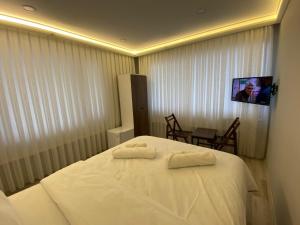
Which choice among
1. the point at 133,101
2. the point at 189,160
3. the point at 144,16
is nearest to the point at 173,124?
the point at 133,101

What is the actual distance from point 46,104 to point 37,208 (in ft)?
6.13

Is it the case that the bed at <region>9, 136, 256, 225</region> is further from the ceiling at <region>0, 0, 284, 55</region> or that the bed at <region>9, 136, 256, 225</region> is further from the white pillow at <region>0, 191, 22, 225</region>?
the ceiling at <region>0, 0, 284, 55</region>

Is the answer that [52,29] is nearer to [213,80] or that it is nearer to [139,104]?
[139,104]

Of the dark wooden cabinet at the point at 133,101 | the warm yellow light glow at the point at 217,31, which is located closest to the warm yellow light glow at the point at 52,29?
the dark wooden cabinet at the point at 133,101

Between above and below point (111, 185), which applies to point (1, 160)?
below

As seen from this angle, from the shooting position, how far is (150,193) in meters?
1.13

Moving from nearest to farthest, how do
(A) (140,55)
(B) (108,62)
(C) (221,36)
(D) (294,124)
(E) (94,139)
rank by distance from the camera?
(D) (294,124) < (C) (221,36) < (E) (94,139) < (B) (108,62) < (A) (140,55)

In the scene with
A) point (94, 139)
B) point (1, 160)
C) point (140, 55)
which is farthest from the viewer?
point (140, 55)

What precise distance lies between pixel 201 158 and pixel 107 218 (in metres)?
0.99

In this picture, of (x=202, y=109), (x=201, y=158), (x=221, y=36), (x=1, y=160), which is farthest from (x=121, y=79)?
(x=201, y=158)

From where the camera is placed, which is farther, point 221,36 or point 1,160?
point 221,36

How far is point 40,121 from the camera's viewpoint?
240 cm

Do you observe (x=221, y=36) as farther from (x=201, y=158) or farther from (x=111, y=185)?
(x=111, y=185)

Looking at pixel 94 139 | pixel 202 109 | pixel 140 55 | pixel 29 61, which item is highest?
pixel 140 55
